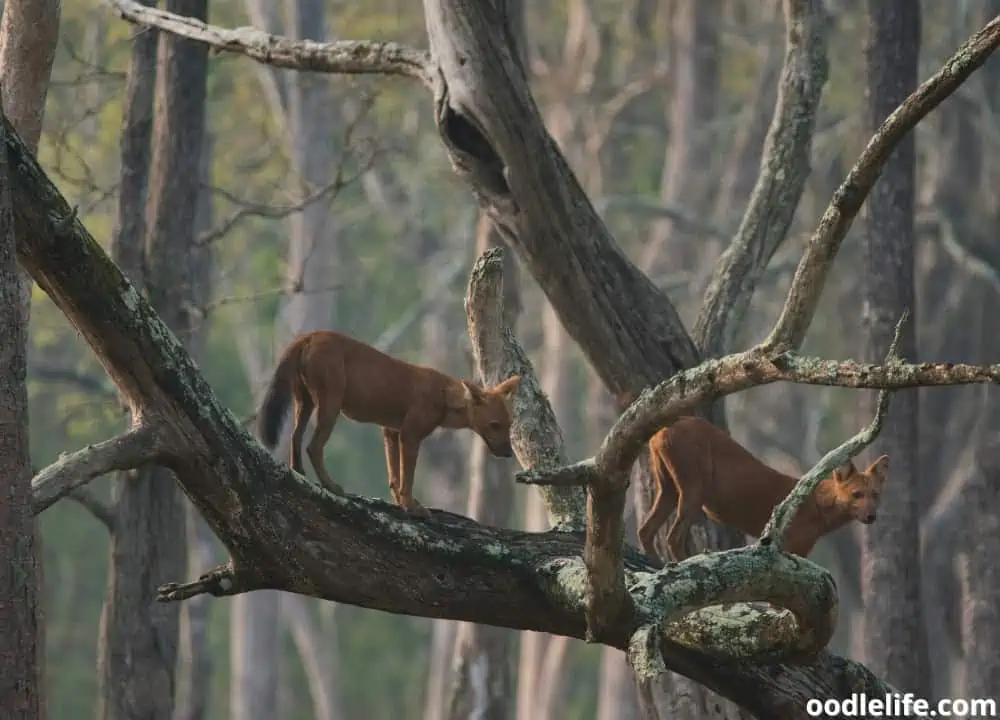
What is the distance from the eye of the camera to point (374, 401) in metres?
9.32

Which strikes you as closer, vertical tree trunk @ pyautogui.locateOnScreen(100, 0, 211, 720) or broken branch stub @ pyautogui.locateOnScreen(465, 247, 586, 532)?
broken branch stub @ pyautogui.locateOnScreen(465, 247, 586, 532)

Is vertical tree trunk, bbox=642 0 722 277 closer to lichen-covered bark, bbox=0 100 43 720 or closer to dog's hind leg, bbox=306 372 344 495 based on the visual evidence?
dog's hind leg, bbox=306 372 344 495

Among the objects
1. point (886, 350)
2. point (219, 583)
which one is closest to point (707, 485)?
point (219, 583)

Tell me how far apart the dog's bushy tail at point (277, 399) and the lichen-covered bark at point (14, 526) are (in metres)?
1.96

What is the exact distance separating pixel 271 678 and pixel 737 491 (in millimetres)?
17211

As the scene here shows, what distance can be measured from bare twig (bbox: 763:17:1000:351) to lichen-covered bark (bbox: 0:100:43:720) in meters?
3.03

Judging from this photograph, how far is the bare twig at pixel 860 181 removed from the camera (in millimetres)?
6145

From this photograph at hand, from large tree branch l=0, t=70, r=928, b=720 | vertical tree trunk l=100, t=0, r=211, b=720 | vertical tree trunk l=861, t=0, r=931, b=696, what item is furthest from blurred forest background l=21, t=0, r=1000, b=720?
large tree branch l=0, t=70, r=928, b=720

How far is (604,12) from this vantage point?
1206 inches

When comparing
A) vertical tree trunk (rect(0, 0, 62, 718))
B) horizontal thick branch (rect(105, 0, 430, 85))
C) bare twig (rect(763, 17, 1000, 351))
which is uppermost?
horizontal thick branch (rect(105, 0, 430, 85))

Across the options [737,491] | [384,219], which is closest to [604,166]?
[384,219]

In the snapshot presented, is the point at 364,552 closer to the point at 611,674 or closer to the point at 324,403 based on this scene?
the point at 324,403

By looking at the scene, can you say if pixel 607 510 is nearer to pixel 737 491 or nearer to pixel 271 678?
pixel 737 491

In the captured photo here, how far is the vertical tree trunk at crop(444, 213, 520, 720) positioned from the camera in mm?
16469
